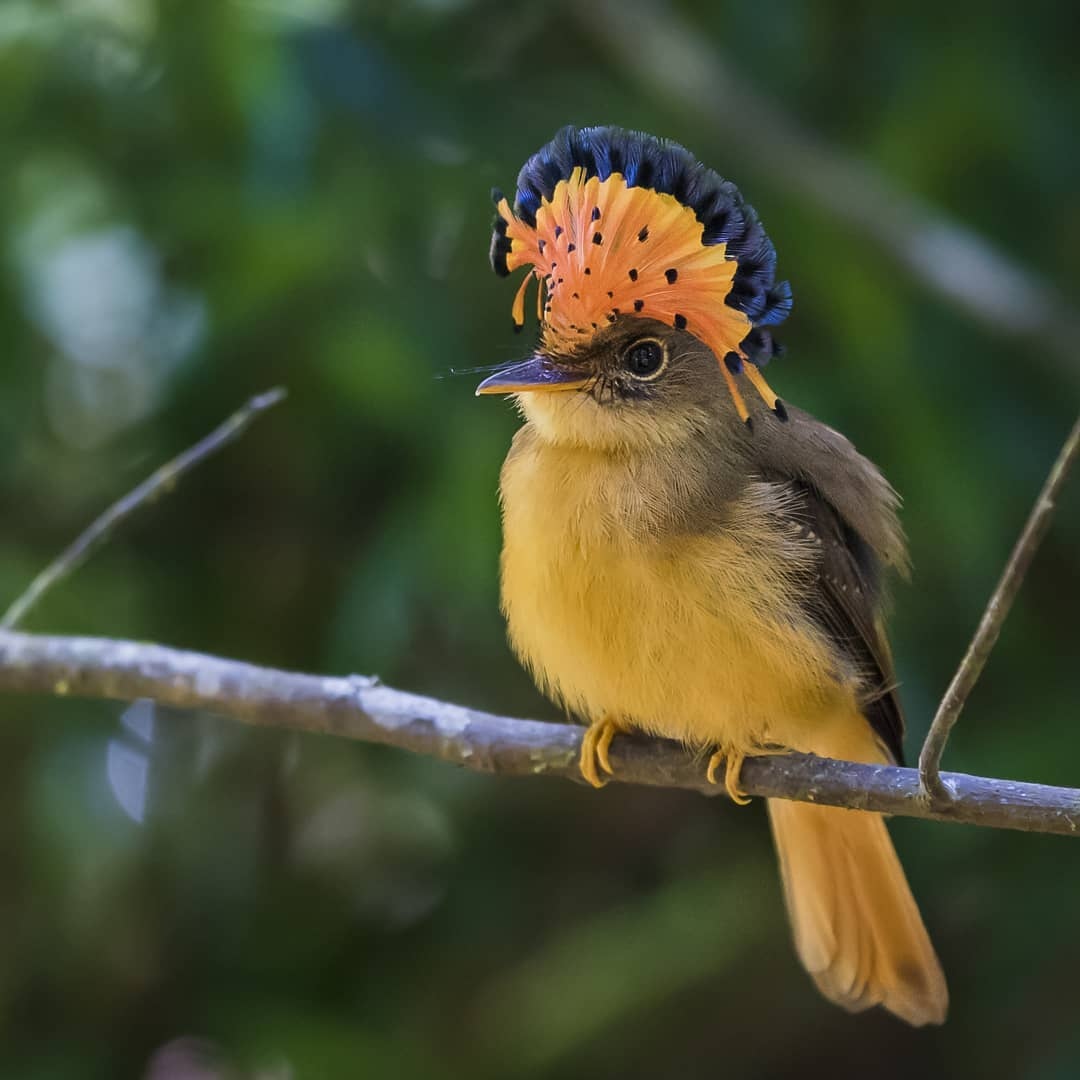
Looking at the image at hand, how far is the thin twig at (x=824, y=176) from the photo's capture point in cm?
342

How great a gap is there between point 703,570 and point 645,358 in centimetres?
31

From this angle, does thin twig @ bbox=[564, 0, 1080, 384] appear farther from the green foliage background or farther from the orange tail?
the orange tail

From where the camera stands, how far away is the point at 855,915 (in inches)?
98.4

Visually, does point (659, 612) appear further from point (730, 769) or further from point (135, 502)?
point (135, 502)

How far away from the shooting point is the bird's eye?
6.88ft

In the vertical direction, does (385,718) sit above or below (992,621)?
below

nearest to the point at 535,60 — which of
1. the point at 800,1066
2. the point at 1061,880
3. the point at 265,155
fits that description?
the point at 265,155

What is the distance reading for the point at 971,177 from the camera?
3723mm

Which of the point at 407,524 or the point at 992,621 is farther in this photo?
the point at 407,524

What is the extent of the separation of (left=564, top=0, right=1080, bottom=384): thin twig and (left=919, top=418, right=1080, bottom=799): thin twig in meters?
1.87

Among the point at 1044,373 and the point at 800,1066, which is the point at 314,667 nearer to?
the point at 800,1066

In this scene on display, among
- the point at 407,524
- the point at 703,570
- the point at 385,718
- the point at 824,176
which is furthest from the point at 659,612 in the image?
the point at 824,176

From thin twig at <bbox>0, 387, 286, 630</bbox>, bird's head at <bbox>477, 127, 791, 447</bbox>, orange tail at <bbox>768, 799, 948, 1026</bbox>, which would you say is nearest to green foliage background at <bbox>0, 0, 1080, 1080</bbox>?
orange tail at <bbox>768, 799, 948, 1026</bbox>

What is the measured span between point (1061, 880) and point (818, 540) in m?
1.40
